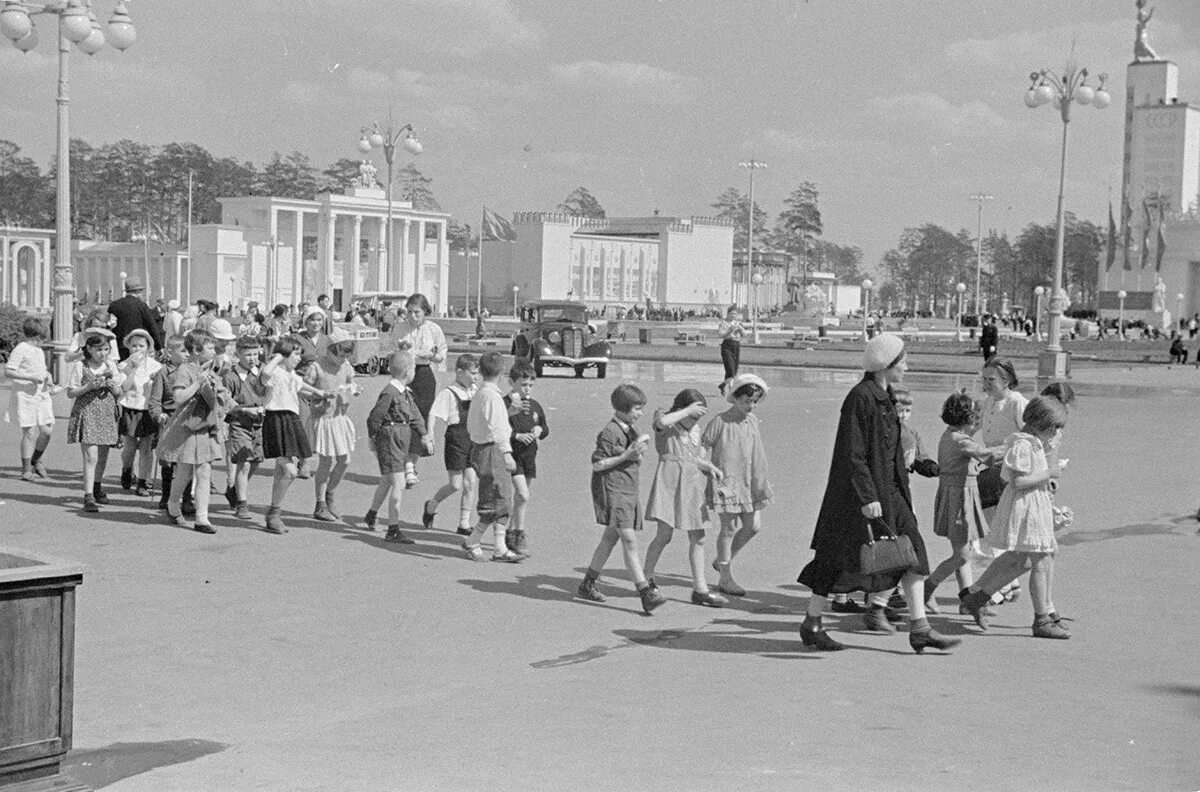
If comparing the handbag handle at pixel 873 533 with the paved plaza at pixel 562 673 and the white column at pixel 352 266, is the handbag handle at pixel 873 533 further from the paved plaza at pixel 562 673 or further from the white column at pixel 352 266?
the white column at pixel 352 266

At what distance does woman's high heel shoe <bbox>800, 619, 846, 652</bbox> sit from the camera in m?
6.54

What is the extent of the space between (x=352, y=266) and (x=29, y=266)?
20590 mm

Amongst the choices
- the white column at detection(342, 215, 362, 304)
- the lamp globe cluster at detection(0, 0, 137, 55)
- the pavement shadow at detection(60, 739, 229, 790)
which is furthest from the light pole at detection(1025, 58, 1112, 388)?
the white column at detection(342, 215, 362, 304)

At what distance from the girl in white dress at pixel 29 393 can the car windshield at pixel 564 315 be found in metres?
19.2

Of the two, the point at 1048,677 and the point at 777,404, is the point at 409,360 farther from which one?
the point at 777,404

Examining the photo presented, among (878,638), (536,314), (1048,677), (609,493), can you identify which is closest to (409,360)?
(609,493)

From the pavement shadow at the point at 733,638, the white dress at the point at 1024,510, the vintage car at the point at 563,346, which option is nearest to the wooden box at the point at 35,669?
the pavement shadow at the point at 733,638

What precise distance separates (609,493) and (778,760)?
9.48 feet

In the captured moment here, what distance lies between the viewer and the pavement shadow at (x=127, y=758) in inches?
184

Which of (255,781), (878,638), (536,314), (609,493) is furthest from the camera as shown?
(536,314)

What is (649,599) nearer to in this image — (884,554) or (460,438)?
(884,554)

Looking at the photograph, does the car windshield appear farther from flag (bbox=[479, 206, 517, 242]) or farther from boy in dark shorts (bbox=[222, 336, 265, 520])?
flag (bbox=[479, 206, 517, 242])

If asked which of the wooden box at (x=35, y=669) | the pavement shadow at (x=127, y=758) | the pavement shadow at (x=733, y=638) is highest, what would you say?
the wooden box at (x=35, y=669)

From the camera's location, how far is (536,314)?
33.1 metres
